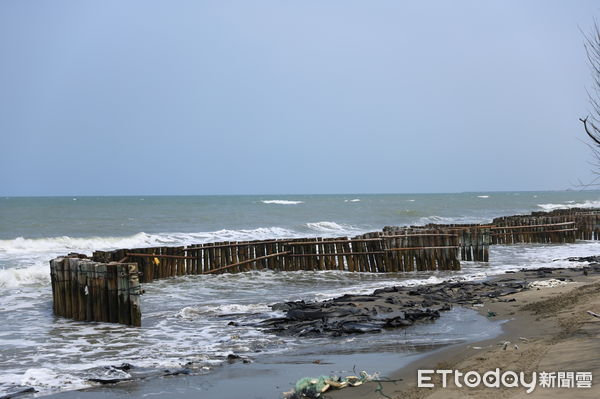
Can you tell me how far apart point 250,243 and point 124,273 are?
811cm

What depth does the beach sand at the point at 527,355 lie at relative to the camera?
5.81m

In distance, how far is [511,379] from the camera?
6.04m

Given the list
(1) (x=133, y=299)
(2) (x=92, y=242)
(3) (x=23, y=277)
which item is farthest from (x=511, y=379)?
(2) (x=92, y=242)

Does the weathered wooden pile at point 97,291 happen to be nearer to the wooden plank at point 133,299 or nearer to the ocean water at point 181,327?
the wooden plank at point 133,299

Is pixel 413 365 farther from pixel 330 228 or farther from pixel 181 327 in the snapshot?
pixel 330 228

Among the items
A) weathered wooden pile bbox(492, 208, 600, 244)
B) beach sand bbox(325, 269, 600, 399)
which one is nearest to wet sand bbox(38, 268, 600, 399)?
beach sand bbox(325, 269, 600, 399)

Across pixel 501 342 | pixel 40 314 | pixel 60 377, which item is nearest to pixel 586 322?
pixel 501 342

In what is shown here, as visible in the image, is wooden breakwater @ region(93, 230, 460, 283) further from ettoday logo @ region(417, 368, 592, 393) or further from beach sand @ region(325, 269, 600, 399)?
ettoday logo @ region(417, 368, 592, 393)

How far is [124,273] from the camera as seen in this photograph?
10930 millimetres

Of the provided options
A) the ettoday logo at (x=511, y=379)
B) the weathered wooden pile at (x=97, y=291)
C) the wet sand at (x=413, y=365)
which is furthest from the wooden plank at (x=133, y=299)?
the ettoday logo at (x=511, y=379)

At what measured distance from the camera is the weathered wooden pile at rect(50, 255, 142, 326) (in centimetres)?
1087

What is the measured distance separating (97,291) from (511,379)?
7.78 m

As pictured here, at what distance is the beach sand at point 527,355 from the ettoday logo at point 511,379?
0.22 ft

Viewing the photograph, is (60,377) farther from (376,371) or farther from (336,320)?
(336,320)
